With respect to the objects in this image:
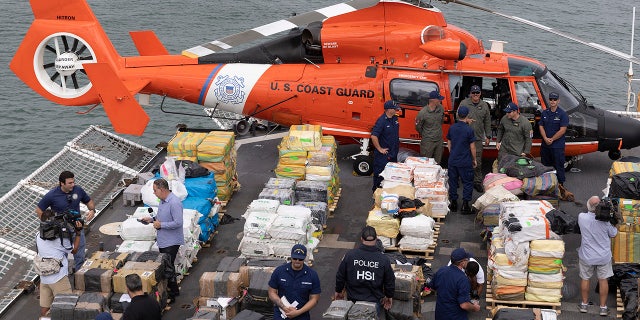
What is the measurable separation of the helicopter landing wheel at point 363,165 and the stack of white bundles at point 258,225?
3942 millimetres

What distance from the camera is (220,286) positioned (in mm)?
11477

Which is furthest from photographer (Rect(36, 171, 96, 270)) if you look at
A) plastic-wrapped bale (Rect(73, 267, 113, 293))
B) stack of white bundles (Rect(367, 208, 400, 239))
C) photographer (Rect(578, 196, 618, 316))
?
photographer (Rect(578, 196, 618, 316))

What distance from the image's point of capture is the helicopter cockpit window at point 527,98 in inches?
642

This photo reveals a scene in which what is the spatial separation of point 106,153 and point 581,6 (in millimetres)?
30906

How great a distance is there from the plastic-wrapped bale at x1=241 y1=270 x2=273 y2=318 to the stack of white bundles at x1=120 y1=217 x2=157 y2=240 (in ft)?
7.24

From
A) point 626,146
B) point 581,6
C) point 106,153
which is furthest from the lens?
point 581,6

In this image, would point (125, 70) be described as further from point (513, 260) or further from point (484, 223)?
point (513, 260)

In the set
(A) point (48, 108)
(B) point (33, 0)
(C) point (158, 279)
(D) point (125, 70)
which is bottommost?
(A) point (48, 108)

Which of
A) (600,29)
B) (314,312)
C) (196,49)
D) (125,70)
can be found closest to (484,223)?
(314,312)

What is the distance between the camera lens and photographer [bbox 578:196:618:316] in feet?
37.7

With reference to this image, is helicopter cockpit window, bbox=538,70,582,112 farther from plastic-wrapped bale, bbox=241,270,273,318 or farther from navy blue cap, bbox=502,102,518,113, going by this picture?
plastic-wrapped bale, bbox=241,270,273,318

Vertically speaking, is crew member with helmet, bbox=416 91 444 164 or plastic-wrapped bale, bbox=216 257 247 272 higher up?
crew member with helmet, bbox=416 91 444 164

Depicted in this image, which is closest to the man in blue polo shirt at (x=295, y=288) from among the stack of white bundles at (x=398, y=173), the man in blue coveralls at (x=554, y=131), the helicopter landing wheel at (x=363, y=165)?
the stack of white bundles at (x=398, y=173)

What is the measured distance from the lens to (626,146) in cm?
1672
